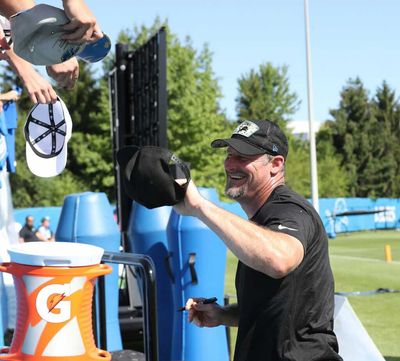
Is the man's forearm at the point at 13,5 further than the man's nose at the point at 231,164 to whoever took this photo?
No

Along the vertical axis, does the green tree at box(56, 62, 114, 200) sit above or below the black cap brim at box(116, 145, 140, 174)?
above

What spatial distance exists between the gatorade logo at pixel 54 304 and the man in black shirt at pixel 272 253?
0.69 metres

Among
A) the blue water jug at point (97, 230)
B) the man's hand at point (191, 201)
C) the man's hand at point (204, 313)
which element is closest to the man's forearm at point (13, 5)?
the man's hand at point (191, 201)

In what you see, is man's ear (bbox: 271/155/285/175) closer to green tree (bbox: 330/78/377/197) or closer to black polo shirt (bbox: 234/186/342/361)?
black polo shirt (bbox: 234/186/342/361)

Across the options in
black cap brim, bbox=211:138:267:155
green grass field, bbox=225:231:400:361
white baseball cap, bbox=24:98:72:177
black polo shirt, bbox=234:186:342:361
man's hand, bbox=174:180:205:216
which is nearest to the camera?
man's hand, bbox=174:180:205:216

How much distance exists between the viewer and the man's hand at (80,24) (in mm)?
1896

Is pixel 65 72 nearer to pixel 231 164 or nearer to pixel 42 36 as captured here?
pixel 42 36

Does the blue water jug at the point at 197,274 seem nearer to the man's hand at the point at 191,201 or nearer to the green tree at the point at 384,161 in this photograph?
the man's hand at the point at 191,201

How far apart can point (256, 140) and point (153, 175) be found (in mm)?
778

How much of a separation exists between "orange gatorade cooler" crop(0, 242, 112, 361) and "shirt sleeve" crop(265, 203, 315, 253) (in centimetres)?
81

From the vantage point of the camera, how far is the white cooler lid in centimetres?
280

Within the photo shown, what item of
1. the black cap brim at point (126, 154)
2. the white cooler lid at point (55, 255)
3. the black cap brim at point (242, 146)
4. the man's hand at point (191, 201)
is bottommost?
the white cooler lid at point (55, 255)

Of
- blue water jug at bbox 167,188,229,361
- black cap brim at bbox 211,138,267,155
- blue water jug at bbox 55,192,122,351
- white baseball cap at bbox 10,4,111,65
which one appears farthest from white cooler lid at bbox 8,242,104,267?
blue water jug at bbox 55,192,122,351

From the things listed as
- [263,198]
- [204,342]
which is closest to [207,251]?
[204,342]
